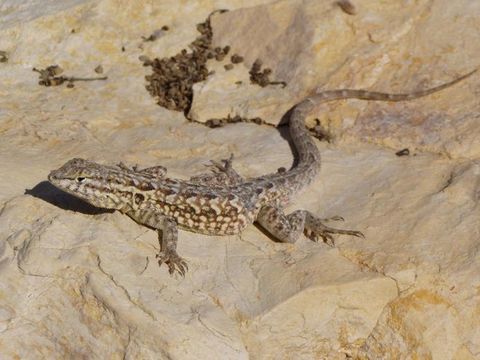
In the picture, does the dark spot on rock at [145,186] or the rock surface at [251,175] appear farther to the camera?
the dark spot on rock at [145,186]

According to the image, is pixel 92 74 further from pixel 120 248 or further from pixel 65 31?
pixel 120 248

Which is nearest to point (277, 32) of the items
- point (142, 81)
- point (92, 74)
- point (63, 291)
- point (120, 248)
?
point (142, 81)

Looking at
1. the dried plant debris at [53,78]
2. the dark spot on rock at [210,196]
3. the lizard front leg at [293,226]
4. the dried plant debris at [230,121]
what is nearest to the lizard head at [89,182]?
the dark spot on rock at [210,196]

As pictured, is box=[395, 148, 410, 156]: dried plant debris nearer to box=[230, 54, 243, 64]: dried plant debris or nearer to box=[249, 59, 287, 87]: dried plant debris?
box=[249, 59, 287, 87]: dried plant debris

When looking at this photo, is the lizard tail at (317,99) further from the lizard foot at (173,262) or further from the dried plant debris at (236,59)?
the lizard foot at (173,262)

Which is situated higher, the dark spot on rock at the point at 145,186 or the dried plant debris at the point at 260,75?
the dark spot on rock at the point at 145,186

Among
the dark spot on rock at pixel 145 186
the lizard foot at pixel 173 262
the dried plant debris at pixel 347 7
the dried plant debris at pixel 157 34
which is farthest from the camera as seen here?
the dried plant debris at pixel 157 34
